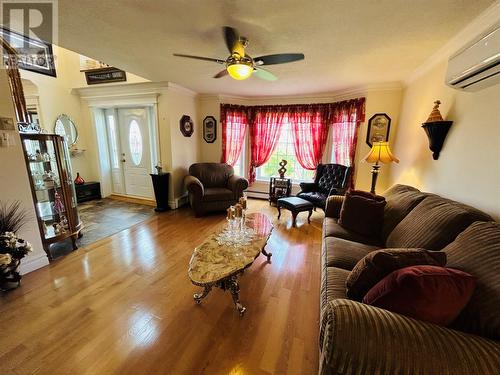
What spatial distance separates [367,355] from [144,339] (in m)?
1.38

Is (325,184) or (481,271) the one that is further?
(325,184)

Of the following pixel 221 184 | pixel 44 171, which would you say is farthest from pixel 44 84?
pixel 221 184

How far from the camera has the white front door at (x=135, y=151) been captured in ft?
14.1

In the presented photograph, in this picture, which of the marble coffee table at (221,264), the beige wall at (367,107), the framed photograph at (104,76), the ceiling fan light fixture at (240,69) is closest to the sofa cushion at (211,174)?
the beige wall at (367,107)

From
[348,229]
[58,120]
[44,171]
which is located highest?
[58,120]

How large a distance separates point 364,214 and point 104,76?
501 centimetres

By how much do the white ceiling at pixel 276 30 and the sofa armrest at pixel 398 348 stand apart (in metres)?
1.92

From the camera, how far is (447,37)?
195cm

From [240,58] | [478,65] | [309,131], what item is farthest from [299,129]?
[478,65]

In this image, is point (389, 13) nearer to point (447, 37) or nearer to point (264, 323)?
point (447, 37)

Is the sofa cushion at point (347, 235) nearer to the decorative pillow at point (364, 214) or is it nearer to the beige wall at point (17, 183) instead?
the decorative pillow at point (364, 214)

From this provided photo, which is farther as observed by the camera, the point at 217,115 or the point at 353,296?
the point at 217,115

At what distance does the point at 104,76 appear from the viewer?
160 inches

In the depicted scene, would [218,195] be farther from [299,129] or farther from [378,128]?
[378,128]
